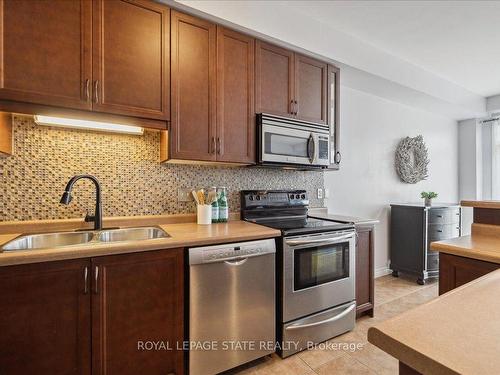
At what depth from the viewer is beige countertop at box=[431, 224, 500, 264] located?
1.35 meters

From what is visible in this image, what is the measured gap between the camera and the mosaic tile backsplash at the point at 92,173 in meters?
1.66

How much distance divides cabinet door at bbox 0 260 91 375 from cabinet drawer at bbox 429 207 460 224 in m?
3.64

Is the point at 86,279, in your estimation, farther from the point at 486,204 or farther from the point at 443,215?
the point at 443,215

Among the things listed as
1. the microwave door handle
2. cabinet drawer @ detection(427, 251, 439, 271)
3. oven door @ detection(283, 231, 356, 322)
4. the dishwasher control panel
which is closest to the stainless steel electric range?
oven door @ detection(283, 231, 356, 322)

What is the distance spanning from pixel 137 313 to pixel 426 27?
10.8ft

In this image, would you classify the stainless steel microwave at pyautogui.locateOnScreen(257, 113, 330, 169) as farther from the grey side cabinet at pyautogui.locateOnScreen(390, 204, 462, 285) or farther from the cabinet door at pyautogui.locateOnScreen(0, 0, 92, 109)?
the grey side cabinet at pyautogui.locateOnScreen(390, 204, 462, 285)

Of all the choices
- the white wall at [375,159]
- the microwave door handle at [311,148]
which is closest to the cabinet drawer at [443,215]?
the white wall at [375,159]

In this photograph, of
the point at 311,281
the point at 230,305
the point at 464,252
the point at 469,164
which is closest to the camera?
the point at 464,252

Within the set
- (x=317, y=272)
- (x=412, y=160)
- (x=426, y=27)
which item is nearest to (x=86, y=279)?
(x=317, y=272)

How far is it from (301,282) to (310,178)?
4.17 ft

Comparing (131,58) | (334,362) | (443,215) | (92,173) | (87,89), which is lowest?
(334,362)

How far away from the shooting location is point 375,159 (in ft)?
11.6

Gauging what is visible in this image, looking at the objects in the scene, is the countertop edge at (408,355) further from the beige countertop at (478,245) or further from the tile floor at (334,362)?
the tile floor at (334,362)

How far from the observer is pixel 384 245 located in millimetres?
3639
